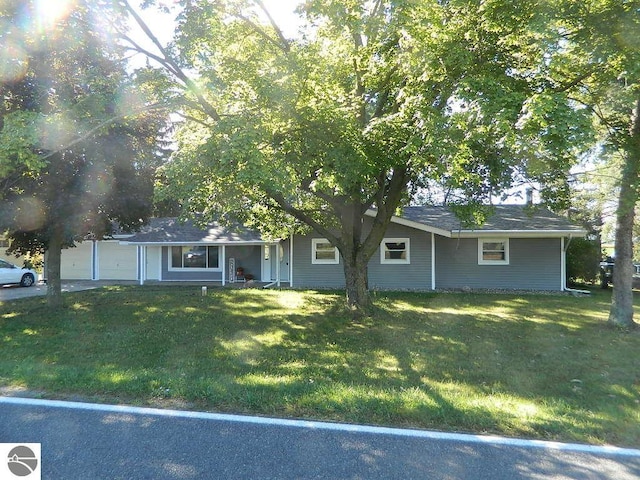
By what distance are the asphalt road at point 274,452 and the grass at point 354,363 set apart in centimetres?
37

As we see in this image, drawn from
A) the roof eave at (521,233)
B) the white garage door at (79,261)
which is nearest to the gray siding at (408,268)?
the roof eave at (521,233)

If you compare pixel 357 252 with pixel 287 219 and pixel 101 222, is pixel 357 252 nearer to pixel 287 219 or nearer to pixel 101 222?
pixel 287 219

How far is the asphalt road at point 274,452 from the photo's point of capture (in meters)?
3.35

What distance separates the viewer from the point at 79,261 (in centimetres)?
2331

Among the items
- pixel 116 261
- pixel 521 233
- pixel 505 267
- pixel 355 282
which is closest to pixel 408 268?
pixel 505 267

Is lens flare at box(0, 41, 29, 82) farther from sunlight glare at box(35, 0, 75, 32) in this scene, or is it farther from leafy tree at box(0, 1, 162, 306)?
sunlight glare at box(35, 0, 75, 32)

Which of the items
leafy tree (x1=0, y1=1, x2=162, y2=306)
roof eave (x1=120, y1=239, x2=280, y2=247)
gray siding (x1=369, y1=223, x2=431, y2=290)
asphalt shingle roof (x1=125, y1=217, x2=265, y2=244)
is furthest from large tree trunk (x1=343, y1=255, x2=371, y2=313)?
asphalt shingle roof (x1=125, y1=217, x2=265, y2=244)

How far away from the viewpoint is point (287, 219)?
46.4 feet

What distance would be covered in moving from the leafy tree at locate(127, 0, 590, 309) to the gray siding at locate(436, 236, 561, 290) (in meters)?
7.15

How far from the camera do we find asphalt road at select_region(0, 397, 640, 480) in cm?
335

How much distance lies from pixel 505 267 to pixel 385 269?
4798mm

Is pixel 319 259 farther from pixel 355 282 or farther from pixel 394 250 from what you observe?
pixel 355 282


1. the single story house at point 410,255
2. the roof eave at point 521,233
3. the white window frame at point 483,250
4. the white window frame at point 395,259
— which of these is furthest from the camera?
the white window frame at point 395,259

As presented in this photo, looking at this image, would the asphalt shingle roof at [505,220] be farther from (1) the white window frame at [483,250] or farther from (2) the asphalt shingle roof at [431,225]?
(1) the white window frame at [483,250]
